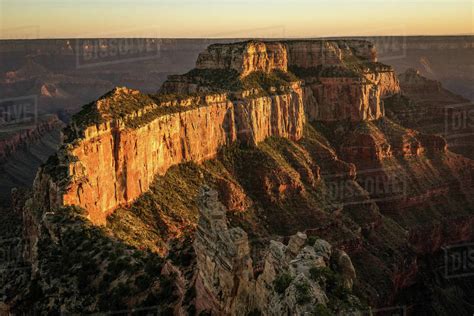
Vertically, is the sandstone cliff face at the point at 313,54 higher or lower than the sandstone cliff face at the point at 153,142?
higher

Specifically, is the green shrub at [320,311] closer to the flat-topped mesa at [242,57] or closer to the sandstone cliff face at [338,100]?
the flat-topped mesa at [242,57]

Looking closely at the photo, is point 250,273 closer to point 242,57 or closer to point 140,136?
point 140,136

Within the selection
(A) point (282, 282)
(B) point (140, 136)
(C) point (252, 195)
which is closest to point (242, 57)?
(C) point (252, 195)

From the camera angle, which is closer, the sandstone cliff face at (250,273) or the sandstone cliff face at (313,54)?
the sandstone cliff face at (250,273)

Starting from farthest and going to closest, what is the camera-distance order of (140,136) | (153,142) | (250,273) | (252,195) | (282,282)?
(252,195), (153,142), (140,136), (250,273), (282,282)

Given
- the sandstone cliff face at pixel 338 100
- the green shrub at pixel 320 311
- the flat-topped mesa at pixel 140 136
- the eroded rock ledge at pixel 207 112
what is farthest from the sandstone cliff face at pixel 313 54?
the green shrub at pixel 320 311

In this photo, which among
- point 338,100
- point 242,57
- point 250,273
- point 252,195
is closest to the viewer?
point 250,273
